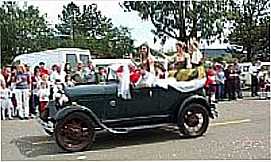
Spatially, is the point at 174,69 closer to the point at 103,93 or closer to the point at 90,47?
the point at 103,93

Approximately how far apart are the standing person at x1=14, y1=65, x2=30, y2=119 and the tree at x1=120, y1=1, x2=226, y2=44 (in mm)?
5247

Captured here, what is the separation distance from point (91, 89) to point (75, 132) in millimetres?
730

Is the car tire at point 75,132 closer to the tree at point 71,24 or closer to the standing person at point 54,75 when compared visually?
the standing person at point 54,75

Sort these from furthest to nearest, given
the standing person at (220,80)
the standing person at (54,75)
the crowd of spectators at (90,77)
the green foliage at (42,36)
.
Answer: the green foliage at (42,36)
the standing person at (220,80)
the standing person at (54,75)
the crowd of spectators at (90,77)

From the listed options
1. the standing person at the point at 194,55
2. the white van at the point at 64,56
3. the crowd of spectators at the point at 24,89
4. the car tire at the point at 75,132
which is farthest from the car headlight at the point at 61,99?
the white van at the point at 64,56

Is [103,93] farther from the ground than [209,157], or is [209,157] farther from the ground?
[103,93]

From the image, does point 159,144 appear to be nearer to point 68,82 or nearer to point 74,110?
point 74,110

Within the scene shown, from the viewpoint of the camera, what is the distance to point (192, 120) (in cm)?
905

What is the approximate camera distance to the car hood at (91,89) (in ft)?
27.3

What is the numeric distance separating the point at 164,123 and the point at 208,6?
450 inches

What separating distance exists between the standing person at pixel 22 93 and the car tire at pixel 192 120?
16.4 feet

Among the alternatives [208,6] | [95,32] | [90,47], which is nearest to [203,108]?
→ [208,6]

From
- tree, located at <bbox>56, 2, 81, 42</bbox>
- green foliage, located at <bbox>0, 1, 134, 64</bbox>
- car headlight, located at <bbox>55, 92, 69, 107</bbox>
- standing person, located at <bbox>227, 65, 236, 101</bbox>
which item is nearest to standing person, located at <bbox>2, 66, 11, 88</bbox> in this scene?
car headlight, located at <bbox>55, 92, 69, 107</bbox>

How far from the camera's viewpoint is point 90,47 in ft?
104
